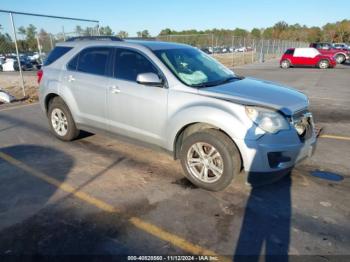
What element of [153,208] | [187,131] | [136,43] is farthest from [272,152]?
[136,43]

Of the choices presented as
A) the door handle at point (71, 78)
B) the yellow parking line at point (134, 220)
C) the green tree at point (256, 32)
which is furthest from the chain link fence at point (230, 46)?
the green tree at point (256, 32)

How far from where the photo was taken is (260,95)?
3.91 m

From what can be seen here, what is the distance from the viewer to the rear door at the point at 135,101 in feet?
14.0

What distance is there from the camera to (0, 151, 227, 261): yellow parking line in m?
2.85

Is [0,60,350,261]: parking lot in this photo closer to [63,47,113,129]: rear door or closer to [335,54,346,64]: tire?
[63,47,113,129]: rear door

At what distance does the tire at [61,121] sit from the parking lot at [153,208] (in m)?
0.46

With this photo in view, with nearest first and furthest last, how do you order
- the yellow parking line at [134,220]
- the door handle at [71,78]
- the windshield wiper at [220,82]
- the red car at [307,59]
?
1. the yellow parking line at [134,220]
2. the windshield wiper at [220,82]
3. the door handle at [71,78]
4. the red car at [307,59]

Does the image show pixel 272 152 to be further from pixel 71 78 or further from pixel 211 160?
pixel 71 78

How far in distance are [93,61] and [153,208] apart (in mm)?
2798

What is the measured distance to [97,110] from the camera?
5.07 meters

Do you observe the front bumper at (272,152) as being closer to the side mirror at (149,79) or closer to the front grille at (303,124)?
the front grille at (303,124)

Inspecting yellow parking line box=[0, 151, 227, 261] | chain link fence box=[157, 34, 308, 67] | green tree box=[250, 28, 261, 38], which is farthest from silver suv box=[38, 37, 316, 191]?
green tree box=[250, 28, 261, 38]

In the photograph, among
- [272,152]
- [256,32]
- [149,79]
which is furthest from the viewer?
[256,32]

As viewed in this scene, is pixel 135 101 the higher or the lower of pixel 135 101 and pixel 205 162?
the higher
